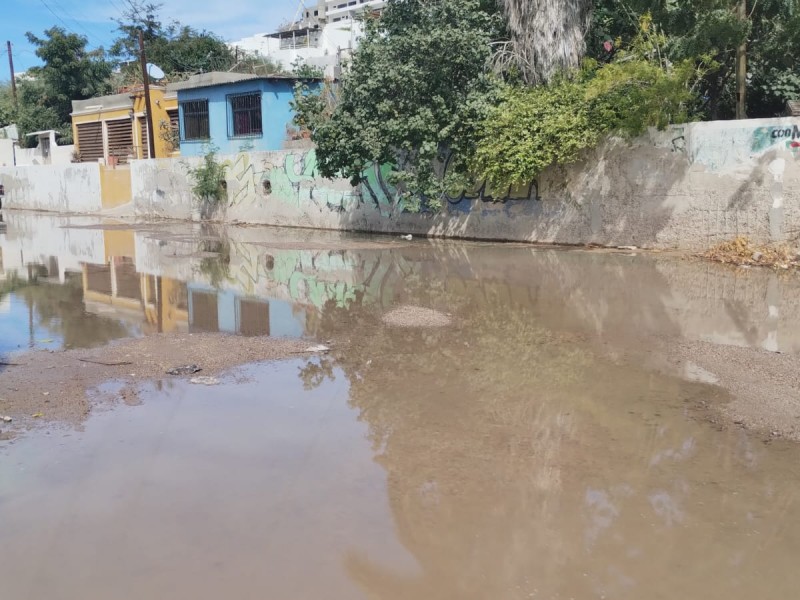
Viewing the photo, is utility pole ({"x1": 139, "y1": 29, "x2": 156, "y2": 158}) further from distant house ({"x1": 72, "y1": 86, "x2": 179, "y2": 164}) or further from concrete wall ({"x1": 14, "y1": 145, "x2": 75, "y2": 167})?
concrete wall ({"x1": 14, "y1": 145, "x2": 75, "y2": 167})

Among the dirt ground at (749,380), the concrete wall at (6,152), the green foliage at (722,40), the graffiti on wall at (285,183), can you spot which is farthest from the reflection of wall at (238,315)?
the concrete wall at (6,152)

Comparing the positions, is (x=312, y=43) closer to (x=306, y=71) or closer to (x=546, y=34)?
(x=306, y=71)

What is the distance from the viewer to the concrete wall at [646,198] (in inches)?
468

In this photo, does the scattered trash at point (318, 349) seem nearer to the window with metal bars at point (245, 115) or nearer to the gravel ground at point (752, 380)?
the gravel ground at point (752, 380)

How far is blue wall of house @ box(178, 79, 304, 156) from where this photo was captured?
2531cm

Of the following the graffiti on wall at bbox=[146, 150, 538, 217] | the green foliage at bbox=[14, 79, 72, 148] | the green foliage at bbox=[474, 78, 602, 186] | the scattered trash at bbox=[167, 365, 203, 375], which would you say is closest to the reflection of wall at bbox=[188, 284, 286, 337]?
the scattered trash at bbox=[167, 365, 203, 375]

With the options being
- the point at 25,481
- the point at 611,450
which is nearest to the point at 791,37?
the point at 611,450

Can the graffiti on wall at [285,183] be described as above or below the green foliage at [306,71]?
below

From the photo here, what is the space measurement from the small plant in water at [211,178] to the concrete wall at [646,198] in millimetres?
5782

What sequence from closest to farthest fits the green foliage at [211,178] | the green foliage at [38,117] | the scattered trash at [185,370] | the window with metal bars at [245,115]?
the scattered trash at [185,370] → the green foliage at [211,178] → the window with metal bars at [245,115] → the green foliage at [38,117]

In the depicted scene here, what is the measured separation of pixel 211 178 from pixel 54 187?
531 inches

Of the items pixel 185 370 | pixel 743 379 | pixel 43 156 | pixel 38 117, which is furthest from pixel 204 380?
pixel 38 117

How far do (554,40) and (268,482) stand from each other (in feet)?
42.2

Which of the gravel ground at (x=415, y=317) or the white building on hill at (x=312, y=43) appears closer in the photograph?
the gravel ground at (x=415, y=317)
